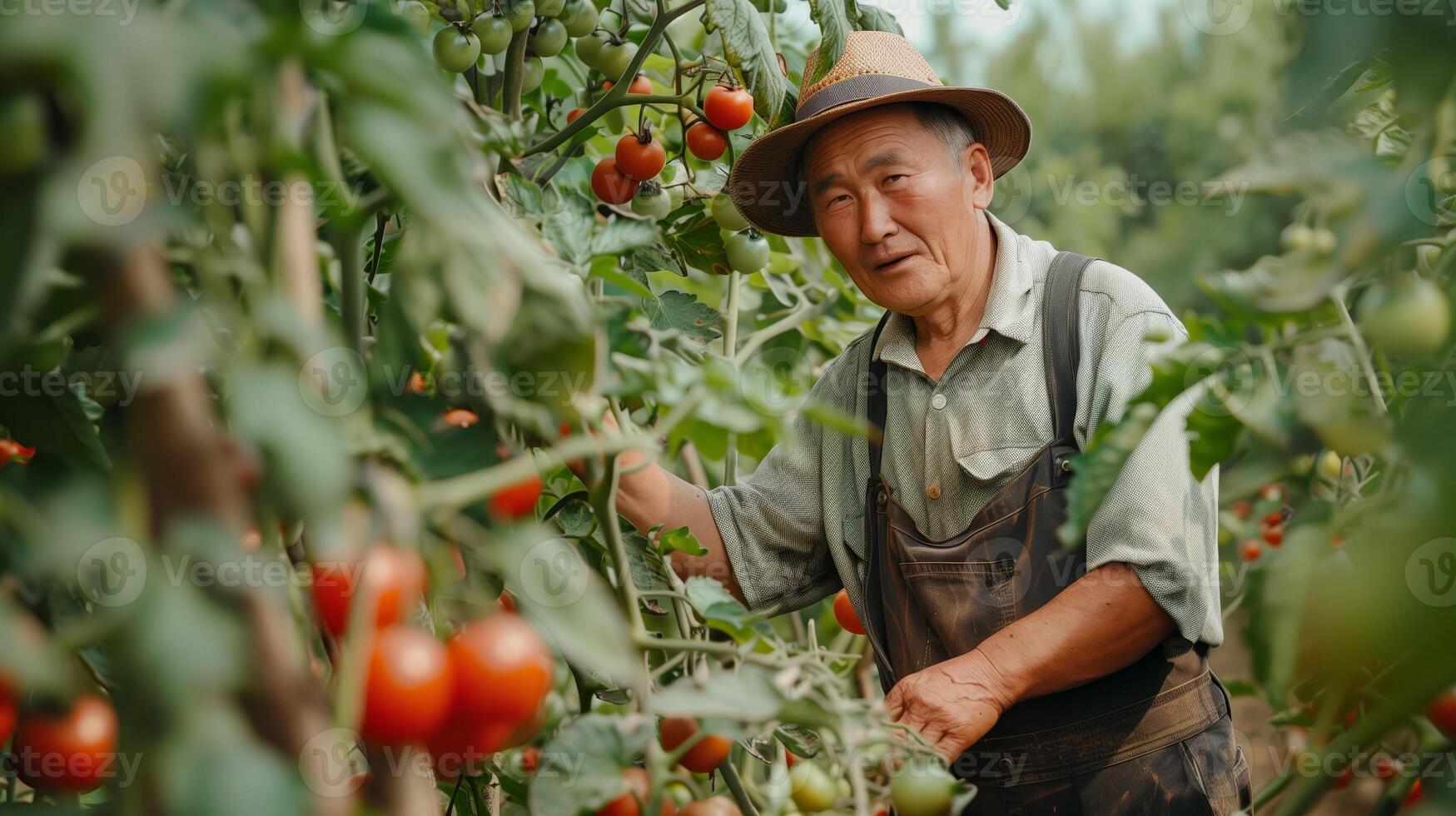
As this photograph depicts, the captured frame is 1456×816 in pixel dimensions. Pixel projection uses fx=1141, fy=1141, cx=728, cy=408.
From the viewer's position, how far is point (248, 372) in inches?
16.2

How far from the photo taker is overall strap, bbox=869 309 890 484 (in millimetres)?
1672

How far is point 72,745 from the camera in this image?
0.55 m

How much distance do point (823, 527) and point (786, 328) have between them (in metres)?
0.37

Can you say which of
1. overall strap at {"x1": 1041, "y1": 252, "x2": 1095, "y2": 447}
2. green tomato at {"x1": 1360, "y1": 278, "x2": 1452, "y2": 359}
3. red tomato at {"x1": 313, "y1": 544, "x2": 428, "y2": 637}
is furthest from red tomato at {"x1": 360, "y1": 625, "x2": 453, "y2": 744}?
overall strap at {"x1": 1041, "y1": 252, "x2": 1095, "y2": 447}

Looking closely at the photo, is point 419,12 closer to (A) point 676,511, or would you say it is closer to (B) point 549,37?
(B) point 549,37

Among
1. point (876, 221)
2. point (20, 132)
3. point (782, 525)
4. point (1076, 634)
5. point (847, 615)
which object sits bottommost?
point (847, 615)

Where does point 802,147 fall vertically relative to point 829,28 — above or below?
below

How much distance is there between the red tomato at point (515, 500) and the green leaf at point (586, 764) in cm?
13

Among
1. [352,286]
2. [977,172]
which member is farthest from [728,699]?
[977,172]

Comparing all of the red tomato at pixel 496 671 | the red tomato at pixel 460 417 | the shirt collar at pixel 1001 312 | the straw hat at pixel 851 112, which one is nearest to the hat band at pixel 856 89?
the straw hat at pixel 851 112

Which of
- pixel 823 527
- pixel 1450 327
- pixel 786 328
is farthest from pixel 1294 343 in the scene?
pixel 786 328

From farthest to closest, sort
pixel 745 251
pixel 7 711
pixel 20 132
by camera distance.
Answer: pixel 745 251
pixel 7 711
pixel 20 132

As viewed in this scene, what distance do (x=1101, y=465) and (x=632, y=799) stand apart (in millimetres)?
380

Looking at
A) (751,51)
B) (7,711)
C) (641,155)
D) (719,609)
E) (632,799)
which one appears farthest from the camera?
(641,155)
